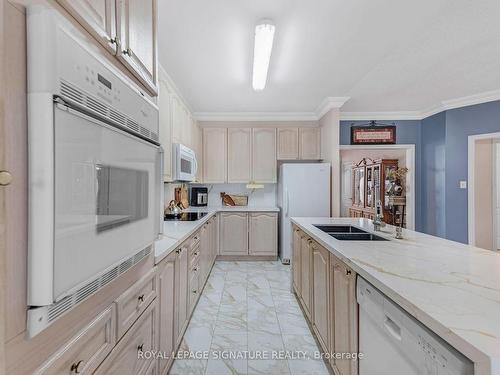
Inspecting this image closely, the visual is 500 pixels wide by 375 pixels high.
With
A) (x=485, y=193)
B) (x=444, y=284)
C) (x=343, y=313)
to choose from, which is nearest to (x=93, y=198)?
(x=444, y=284)

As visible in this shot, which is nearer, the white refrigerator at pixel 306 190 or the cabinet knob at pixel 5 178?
the cabinet knob at pixel 5 178

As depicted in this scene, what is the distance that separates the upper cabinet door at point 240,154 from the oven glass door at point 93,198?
3.60m

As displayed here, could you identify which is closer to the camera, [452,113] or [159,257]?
[159,257]

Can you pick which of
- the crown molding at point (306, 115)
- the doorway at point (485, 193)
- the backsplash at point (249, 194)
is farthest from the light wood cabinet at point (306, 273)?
the doorway at point (485, 193)

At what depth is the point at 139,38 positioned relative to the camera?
1.18 metres

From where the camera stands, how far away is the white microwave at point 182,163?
2992 millimetres

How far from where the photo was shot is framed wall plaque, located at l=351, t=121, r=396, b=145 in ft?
→ 15.4

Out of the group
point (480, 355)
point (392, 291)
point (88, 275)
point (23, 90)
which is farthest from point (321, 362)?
point (23, 90)

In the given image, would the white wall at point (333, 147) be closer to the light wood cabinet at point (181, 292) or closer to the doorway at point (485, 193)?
the doorway at point (485, 193)

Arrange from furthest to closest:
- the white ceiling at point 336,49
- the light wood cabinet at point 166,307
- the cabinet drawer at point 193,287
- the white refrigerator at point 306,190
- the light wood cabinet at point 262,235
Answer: the light wood cabinet at point 262,235 → the white refrigerator at point 306,190 → the cabinet drawer at point 193,287 → the white ceiling at point 336,49 → the light wood cabinet at point 166,307

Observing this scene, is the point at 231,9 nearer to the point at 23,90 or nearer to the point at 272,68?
the point at 272,68

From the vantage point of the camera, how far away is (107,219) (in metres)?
0.81

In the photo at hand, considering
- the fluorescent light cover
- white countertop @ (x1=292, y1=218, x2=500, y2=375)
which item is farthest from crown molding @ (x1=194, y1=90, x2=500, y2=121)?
white countertop @ (x1=292, y1=218, x2=500, y2=375)

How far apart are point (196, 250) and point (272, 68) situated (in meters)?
2.09
